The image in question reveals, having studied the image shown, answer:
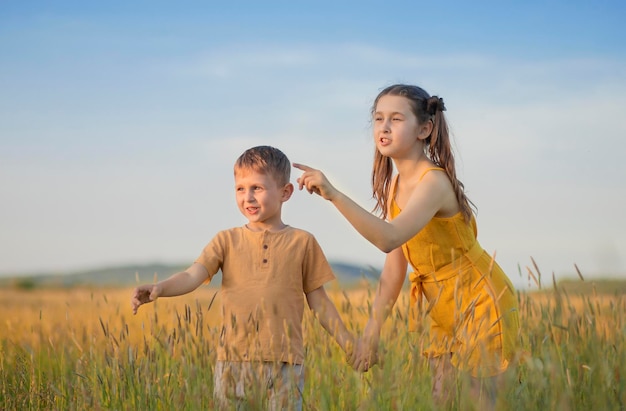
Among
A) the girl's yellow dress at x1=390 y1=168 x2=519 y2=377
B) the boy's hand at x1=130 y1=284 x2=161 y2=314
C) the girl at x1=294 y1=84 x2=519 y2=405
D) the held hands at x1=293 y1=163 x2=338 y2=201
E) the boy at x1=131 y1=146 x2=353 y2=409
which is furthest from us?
the girl's yellow dress at x1=390 y1=168 x2=519 y2=377

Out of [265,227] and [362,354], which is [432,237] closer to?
[362,354]

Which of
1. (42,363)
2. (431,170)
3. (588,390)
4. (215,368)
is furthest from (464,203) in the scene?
(42,363)

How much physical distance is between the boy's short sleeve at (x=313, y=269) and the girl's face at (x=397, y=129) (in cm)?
57

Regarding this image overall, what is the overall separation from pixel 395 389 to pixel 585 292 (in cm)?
101

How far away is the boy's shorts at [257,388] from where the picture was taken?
7.20ft

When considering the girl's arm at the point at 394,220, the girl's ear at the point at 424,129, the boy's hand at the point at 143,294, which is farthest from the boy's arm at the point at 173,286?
the girl's ear at the point at 424,129

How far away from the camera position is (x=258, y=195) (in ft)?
10.4

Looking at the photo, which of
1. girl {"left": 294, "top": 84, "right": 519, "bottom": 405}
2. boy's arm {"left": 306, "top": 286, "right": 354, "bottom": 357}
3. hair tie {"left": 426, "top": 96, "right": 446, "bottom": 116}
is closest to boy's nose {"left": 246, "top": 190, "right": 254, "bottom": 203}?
boy's arm {"left": 306, "top": 286, "right": 354, "bottom": 357}

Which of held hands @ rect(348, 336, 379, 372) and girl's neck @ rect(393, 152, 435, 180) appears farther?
girl's neck @ rect(393, 152, 435, 180)

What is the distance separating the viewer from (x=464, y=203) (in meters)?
3.43

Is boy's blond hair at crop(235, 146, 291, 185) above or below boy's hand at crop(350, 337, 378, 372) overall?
above

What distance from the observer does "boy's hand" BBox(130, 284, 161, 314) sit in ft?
9.68

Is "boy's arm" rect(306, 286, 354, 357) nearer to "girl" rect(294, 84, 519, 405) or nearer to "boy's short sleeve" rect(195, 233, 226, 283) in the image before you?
"girl" rect(294, 84, 519, 405)

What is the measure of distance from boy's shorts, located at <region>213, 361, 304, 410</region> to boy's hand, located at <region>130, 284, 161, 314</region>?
0.40 meters
